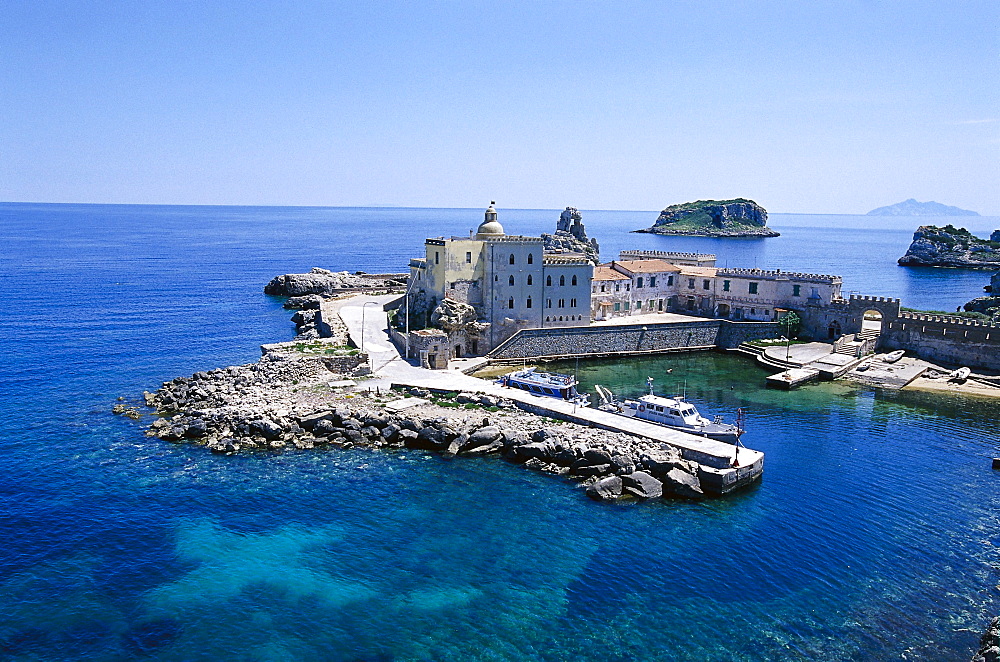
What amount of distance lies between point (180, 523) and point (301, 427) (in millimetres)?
11594

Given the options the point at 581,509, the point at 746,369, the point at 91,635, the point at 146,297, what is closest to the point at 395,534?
the point at 581,509

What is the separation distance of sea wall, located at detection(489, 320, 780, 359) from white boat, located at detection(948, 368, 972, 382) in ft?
50.3

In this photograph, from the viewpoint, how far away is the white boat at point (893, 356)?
65.1 m

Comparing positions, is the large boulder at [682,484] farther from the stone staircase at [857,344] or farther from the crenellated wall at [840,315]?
the crenellated wall at [840,315]

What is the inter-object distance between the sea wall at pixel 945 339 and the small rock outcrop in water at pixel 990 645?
42.9 m

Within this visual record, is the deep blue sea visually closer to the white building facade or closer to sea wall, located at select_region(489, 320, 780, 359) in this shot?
sea wall, located at select_region(489, 320, 780, 359)

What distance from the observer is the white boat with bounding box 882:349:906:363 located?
213ft

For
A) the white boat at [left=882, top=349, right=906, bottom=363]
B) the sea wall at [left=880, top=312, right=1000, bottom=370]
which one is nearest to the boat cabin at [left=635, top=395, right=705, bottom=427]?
the white boat at [left=882, top=349, right=906, bottom=363]

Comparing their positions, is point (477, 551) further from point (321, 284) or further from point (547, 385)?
point (321, 284)

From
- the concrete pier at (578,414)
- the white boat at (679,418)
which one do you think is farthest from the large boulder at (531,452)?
the white boat at (679,418)

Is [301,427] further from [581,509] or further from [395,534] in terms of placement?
[581,509]

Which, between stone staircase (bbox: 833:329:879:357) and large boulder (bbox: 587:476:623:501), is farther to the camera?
stone staircase (bbox: 833:329:879:357)

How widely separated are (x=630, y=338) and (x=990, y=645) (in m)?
45.1

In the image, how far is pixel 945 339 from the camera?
64500 mm
